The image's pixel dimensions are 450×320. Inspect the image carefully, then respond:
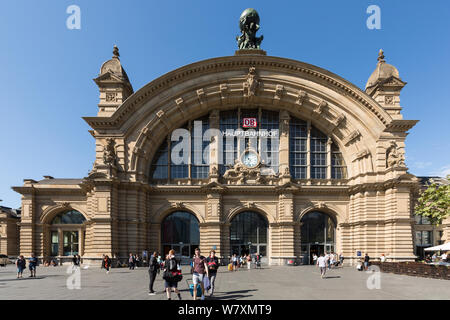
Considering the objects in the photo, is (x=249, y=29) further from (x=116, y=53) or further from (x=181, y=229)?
(x=181, y=229)

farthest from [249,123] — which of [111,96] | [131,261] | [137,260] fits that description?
[131,261]

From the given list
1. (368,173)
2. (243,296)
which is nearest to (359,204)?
(368,173)

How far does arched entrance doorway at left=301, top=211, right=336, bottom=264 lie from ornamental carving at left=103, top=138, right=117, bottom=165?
72.1 feet

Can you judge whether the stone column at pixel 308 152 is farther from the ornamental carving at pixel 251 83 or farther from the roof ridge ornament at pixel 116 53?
the roof ridge ornament at pixel 116 53

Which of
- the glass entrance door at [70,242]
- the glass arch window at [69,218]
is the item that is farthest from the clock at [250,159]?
the glass entrance door at [70,242]

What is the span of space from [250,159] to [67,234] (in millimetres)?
24739

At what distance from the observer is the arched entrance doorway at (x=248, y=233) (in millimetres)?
39906

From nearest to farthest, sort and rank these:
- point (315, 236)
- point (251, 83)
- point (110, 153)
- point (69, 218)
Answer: point (110, 153) < point (251, 83) < point (315, 236) < point (69, 218)

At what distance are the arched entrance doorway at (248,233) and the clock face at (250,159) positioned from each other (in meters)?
5.51

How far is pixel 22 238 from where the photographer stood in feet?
139

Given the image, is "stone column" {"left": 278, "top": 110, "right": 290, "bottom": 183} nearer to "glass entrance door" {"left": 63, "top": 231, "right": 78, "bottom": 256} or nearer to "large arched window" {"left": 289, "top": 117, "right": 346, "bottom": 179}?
"large arched window" {"left": 289, "top": 117, "right": 346, "bottom": 179}

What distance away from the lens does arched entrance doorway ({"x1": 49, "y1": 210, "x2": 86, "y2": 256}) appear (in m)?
43.7

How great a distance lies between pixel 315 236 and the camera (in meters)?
40.5
